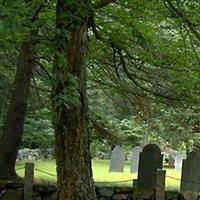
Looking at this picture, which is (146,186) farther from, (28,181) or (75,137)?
(75,137)

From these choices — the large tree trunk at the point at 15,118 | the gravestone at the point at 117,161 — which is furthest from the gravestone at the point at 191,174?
the gravestone at the point at 117,161

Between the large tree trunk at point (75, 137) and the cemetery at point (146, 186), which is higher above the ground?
the large tree trunk at point (75, 137)

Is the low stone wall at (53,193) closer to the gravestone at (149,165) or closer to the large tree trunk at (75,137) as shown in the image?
the gravestone at (149,165)

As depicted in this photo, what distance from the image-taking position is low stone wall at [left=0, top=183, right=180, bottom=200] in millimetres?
7281

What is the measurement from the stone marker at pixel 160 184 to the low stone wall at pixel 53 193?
0.16m

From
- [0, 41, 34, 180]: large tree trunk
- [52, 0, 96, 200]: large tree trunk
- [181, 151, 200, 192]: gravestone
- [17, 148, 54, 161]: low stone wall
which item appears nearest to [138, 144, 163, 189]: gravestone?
[181, 151, 200, 192]: gravestone

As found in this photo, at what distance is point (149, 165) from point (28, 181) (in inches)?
76.1

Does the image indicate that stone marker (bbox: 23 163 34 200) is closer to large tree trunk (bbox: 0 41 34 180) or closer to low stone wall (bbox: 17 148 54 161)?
large tree trunk (bbox: 0 41 34 180)

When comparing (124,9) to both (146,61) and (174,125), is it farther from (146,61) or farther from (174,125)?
(174,125)

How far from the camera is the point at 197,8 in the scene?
255 inches

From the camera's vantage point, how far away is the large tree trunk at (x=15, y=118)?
8258mm

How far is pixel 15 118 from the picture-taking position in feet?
27.6

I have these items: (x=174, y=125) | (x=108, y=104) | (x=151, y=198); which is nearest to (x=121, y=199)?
(x=151, y=198)

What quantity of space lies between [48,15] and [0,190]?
275 cm
